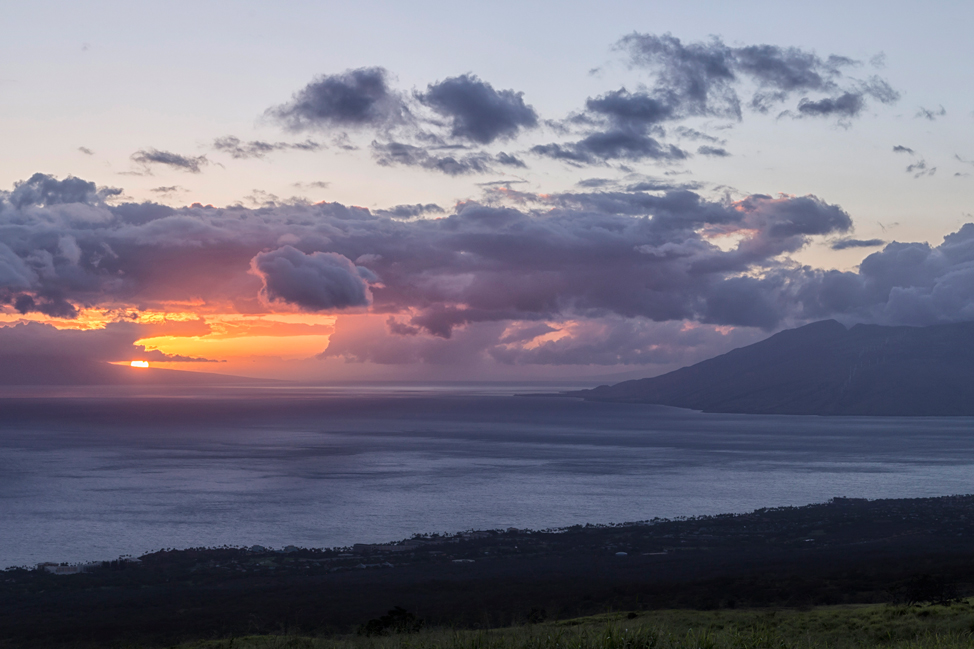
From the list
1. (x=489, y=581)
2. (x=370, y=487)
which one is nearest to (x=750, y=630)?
(x=489, y=581)

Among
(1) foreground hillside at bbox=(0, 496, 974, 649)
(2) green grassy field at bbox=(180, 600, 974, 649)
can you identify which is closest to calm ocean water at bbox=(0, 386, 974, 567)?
(1) foreground hillside at bbox=(0, 496, 974, 649)

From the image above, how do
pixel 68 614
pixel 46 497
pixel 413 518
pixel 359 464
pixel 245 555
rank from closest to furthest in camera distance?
1. pixel 68 614
2. pixel 245 555
3. pixel 413 518
4. pixel 46 497
5. pixel 359 464

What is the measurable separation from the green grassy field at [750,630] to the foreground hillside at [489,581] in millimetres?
1853

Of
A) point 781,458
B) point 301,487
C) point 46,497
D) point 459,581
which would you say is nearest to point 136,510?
point 46,497

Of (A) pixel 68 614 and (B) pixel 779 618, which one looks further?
(A) pixel 68 614

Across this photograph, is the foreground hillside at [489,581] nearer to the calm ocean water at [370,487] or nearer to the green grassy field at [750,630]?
the green grassy field at [750,630]

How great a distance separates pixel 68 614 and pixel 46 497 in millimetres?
65639

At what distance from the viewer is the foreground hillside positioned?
1663 inches

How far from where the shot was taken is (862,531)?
75188 mm

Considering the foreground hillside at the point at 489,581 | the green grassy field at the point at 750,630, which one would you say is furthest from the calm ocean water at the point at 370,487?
the green grassy field at the point at 750,630

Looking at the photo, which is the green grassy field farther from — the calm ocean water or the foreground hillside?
the calm ocean water

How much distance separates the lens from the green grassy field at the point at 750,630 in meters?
15.8

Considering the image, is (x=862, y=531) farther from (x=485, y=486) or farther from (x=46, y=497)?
(x=46, y=497)

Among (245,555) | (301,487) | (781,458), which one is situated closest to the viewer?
(245,555)
